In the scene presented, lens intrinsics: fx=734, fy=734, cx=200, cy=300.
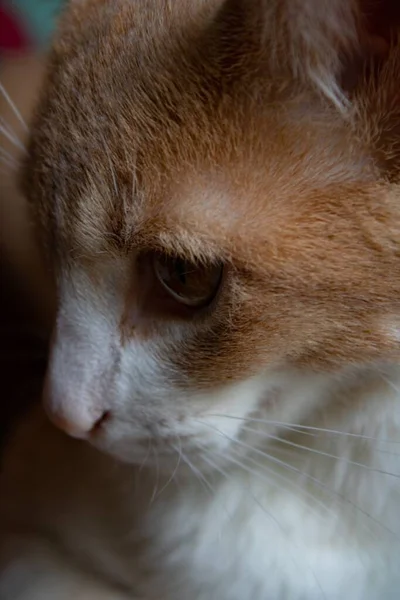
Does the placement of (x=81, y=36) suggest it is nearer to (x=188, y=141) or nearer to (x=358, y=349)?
(x=188, y=141)

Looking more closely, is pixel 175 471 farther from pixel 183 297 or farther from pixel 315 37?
pixel 315 37

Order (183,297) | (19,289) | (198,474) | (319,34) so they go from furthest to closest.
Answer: (19,289) < (198,474) < (183,297) < (319,34)

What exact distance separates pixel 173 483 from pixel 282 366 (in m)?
0.26

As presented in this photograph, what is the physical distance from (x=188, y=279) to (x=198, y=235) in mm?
57

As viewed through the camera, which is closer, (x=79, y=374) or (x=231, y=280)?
(x=231, y=280)

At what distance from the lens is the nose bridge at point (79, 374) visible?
0.64m

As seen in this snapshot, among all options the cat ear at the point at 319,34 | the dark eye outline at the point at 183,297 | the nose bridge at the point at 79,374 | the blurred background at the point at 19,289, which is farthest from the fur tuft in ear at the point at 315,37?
the blurred background at the point at 19,289

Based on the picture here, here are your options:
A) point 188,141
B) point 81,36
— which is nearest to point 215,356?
point 188,141

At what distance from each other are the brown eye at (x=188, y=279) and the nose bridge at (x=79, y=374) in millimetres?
81

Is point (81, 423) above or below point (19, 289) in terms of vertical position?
below

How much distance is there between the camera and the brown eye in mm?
561

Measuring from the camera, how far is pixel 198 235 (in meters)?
0.53

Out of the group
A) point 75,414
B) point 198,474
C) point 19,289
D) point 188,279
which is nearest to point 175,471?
point 198,474

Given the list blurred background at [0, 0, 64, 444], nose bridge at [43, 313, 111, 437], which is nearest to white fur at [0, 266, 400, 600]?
nose bridge at [43, 313, 111, 437]
